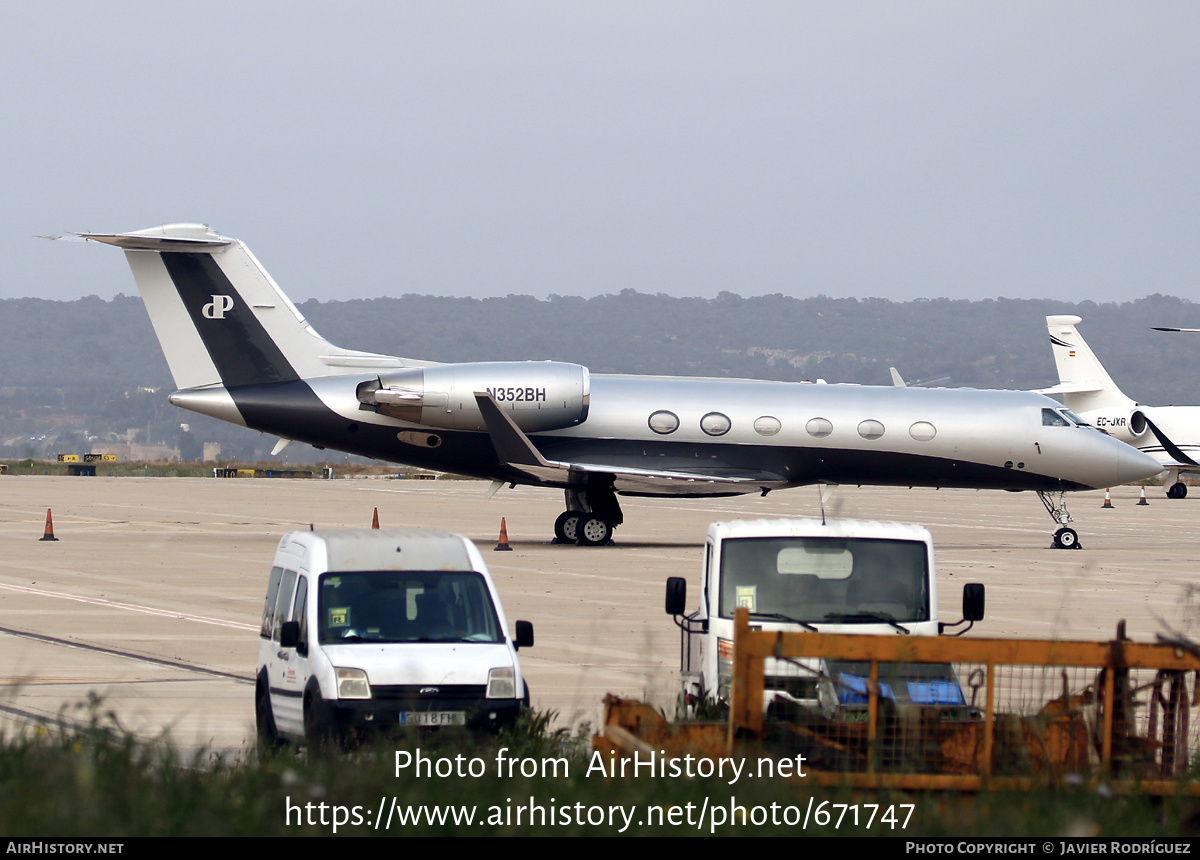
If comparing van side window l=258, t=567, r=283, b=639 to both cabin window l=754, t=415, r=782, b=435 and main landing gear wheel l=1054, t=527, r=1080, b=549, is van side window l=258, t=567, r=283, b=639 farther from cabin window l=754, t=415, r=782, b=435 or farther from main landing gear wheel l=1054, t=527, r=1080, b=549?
main landing gear wheel l=1054, t=527, r=1080, b=549

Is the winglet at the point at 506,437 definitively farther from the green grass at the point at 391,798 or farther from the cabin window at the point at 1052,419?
the green grass at the point at 391,798

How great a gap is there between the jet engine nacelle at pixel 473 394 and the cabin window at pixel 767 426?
3417 mm

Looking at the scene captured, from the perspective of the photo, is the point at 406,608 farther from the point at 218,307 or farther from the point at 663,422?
the point at 218,307

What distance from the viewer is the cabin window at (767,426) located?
92.9ft

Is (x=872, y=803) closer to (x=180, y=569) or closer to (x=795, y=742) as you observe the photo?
(x=795, y=742)

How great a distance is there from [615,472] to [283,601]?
17.3 meters

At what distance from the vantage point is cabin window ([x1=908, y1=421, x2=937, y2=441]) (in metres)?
28.7

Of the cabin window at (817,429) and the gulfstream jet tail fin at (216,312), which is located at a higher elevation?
the gulfstream jet tail fin at (216,312)

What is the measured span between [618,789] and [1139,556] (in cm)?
2422

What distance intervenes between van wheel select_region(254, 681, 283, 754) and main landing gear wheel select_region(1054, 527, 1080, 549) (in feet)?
73.2

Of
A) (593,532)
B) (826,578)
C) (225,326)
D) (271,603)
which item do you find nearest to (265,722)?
(271,603)

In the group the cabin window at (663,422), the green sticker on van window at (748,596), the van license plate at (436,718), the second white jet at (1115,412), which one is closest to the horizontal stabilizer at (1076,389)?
the second white jet at (1115,412)

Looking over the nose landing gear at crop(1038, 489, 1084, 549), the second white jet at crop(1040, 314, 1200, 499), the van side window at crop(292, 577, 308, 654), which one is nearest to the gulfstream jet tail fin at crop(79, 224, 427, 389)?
the nose landing gear at crop(1038, 489, 1084, 549)
